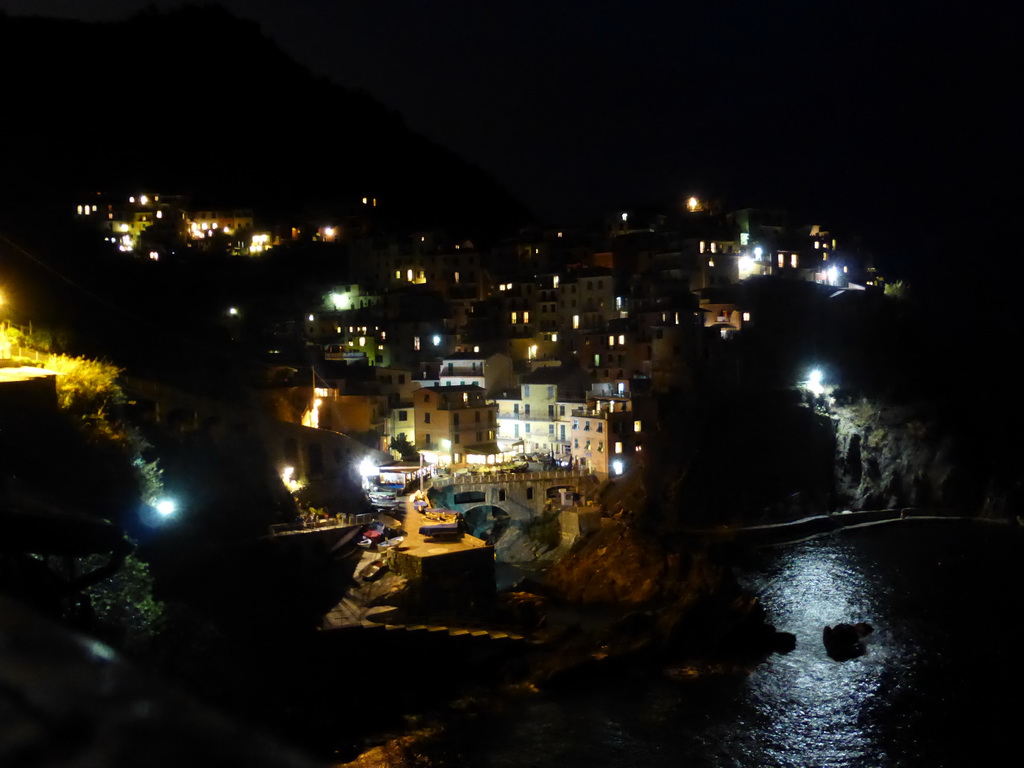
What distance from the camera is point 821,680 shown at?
969 inches

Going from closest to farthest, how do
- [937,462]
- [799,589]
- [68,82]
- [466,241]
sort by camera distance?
1. [799,589]
2. [937,462]
3. [466,241]
4. [68,82]

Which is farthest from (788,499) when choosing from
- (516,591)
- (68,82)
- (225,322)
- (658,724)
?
(68,82)

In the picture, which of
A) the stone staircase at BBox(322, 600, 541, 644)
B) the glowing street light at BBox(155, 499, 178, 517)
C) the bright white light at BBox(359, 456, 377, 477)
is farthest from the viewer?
the bright white light at BBox(359, 456, 377, 477)

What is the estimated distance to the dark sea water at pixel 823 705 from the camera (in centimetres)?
2042

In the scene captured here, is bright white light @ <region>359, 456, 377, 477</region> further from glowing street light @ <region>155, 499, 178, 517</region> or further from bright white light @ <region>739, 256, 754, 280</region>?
bright white light @ <region>739, 256, 754, 280</region>

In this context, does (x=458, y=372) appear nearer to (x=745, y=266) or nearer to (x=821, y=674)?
(x=745, y=266)

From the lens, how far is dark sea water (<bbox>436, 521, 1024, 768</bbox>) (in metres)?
20.4

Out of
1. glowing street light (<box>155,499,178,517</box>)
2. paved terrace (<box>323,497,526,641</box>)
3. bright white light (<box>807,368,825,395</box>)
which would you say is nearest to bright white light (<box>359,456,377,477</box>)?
paved terrace (<box>323,497,526,641</box>)

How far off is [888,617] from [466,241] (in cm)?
4115

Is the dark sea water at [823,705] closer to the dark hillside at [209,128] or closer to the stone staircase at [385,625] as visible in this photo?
the stone staircase at [385,625]

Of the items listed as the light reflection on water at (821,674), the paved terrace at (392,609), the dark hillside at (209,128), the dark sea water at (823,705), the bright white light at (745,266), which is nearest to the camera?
the dark sea water at (823,705)

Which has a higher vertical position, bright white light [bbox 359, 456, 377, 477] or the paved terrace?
bright white light [bbox 359, 456, 377, 477]

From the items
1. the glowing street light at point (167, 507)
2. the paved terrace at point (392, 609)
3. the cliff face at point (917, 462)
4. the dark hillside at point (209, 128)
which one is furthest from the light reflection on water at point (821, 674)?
the dark hillside at point (209, 128)

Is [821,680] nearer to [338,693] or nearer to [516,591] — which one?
[516,591]
